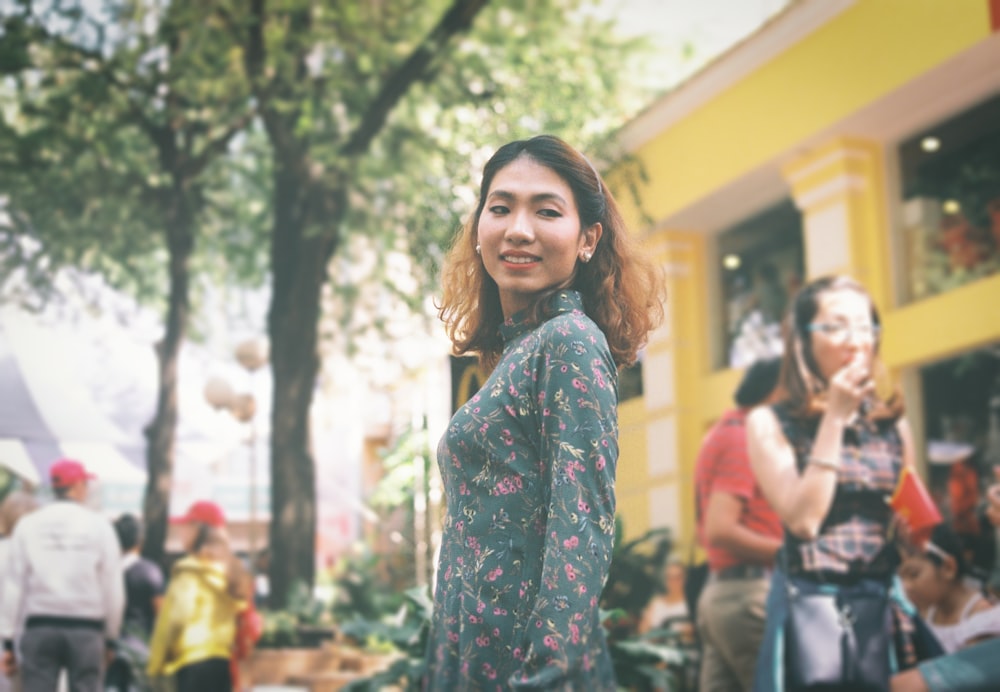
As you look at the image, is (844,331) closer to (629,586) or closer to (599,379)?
(599,379)

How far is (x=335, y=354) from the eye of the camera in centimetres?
1109

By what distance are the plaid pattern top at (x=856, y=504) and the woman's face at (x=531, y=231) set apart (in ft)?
6.19

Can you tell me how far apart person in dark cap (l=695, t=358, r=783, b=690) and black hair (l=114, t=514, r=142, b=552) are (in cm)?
469

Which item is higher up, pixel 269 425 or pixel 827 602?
pixel 269 425

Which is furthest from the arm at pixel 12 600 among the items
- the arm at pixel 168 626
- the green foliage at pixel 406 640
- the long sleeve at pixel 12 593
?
the green foliage at pixel 406 640

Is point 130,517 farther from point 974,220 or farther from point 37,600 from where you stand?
point 974,220

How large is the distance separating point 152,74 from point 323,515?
13.1 ft

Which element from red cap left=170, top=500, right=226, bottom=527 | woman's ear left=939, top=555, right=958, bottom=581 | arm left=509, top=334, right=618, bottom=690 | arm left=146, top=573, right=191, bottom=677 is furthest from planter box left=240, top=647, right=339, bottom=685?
arm left=509, top=334, right=618, bottom=690

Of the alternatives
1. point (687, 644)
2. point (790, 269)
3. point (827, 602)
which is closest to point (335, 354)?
point (790, 269)

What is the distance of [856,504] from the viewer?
3732mm

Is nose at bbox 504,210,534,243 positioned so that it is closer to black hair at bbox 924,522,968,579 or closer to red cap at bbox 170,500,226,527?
black hair at bbox 924,522,968,579

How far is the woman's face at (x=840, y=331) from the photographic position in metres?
3.88

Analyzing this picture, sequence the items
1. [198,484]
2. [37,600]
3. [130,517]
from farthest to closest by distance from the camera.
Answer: [198,484] → [130,517] → [37,600]

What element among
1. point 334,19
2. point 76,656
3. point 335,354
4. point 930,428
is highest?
point 334,19
